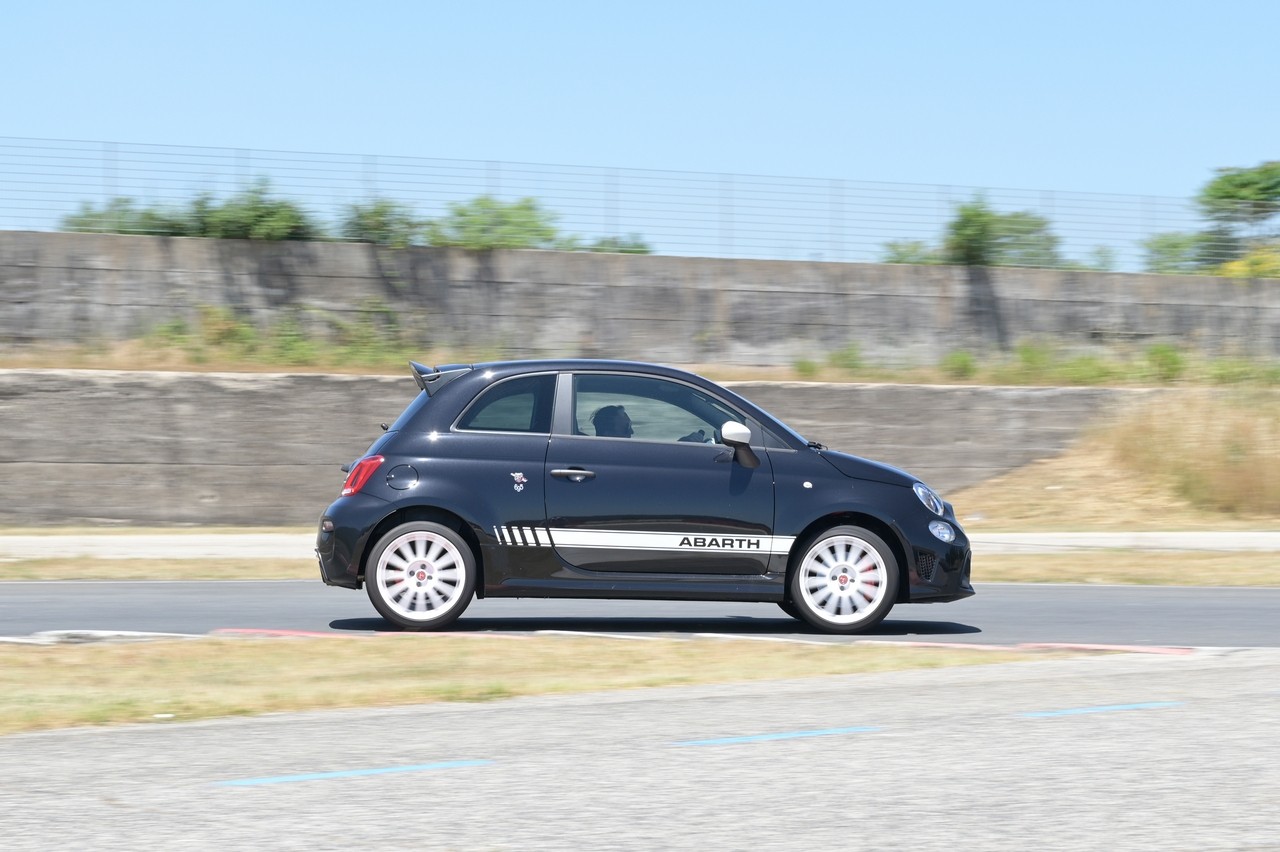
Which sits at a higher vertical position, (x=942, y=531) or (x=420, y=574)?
(x=942, y=531)

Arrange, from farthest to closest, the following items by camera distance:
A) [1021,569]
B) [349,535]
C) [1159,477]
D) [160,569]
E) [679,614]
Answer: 1. [1159,477]
2. [1021,569]
3. [160,569]
4. [679,614]
5. [349,535]

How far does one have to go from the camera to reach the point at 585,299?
27516 millimetres

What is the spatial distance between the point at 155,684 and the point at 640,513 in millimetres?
3298

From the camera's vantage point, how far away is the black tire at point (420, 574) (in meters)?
10.3

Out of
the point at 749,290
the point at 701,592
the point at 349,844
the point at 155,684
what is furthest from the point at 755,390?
the point at 349,844

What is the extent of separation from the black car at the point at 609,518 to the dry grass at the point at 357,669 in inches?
17.7

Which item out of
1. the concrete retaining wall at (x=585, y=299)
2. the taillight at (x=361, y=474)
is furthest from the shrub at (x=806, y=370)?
the taillight at (x=361, y=474)

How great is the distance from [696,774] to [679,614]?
19.9 ft

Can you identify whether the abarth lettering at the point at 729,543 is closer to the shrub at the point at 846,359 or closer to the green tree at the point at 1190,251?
the shrub at the point at 846,359

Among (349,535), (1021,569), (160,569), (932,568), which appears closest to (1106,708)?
(932,568)

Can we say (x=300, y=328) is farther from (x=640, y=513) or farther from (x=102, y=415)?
(x=640, y=513)

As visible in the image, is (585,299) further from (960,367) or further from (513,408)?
(513,408)

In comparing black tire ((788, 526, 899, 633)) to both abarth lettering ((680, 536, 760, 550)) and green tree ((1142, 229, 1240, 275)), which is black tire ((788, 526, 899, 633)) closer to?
abarth lettering ((680, 536, 760, 550))

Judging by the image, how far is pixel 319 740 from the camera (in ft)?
22.3
